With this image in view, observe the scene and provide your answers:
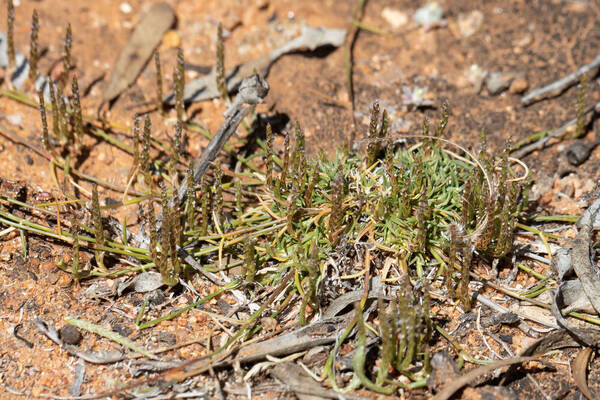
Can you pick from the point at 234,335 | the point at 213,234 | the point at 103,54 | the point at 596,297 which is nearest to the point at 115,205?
the point at 213,234

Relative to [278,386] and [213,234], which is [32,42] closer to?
[213,234]

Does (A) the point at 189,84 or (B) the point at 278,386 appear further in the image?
(A) the point at 189,84

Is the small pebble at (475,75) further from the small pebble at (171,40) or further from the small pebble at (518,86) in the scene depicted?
the small pebble at (171,40)

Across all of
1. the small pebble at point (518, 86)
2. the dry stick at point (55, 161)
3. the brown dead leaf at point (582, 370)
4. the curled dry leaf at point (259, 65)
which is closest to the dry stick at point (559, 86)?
the small pebble at point (518, 86)

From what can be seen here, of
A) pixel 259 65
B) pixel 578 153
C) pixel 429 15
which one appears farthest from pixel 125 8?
pixel 578 153

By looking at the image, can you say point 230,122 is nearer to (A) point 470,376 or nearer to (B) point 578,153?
(A) point 470,376
